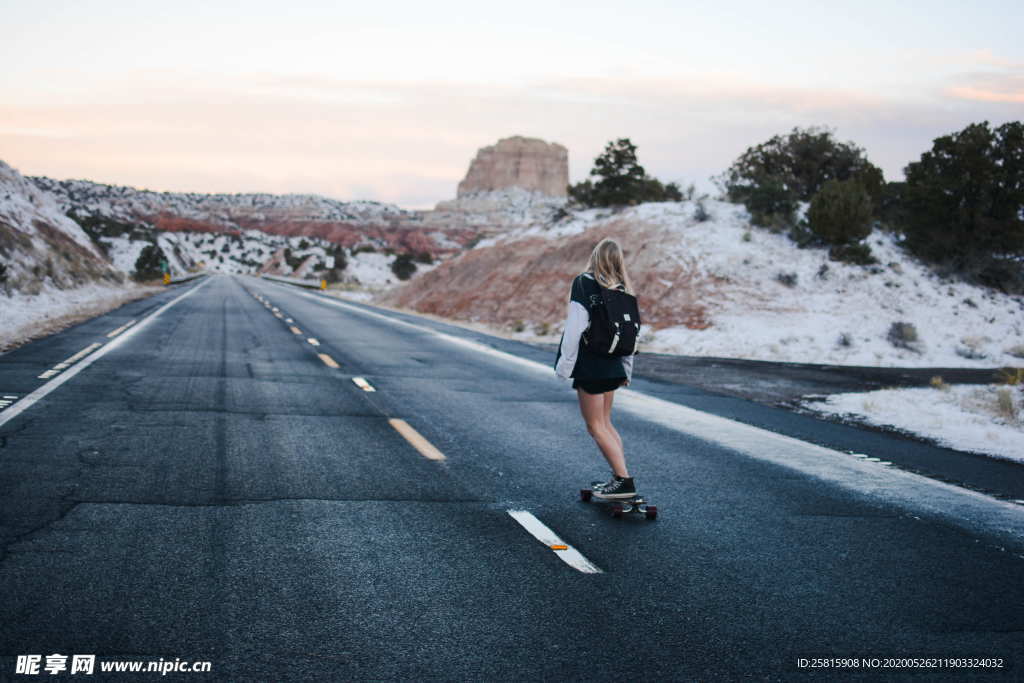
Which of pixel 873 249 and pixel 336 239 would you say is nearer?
pixel 873 249

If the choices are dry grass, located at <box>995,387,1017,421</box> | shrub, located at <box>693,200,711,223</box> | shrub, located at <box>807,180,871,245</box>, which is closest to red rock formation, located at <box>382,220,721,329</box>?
shrub, located at <box>693,200,711,223</box>

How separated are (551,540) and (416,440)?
324 centimetres

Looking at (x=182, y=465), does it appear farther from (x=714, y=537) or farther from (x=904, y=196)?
(x=904, y=196)

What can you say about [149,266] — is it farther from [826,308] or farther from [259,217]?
[259,217]

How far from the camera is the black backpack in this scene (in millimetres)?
5605

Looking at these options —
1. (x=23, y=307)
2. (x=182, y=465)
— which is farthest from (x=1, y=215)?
(x=182, y=465)

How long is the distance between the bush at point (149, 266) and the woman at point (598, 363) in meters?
57.6

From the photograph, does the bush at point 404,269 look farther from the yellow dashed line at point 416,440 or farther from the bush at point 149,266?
the yellow dashed line at point 416,440

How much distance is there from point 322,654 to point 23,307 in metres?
25.6

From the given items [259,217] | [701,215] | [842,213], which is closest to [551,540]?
[842,213]

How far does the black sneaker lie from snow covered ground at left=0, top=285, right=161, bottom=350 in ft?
43.9

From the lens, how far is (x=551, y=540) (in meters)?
5.13

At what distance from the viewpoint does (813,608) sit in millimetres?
4203

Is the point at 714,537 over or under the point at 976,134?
under
